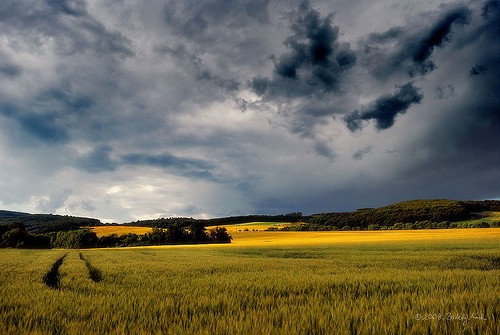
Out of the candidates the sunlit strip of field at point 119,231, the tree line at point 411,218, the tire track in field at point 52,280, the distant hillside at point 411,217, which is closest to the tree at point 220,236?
the sunlit strip of field at point 119,231

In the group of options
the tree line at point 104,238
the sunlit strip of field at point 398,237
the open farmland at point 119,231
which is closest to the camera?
the sunlit strip of field at point 398,237

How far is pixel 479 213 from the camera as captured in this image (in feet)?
322

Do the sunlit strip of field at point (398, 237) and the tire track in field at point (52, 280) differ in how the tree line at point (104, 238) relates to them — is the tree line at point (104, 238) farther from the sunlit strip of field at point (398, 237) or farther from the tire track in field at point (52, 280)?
the tire track in field at point (52, 280)

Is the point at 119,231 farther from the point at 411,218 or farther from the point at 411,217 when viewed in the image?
the point at 411,217

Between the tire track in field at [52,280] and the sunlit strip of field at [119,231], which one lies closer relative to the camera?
the tire track in field at [52,280]

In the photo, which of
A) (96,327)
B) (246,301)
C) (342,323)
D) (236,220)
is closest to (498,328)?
(342,323)

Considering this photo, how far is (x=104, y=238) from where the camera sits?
275 ft

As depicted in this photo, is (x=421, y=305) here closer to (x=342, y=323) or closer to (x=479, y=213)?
(x=342, y=323)

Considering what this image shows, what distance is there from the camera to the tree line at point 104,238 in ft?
262

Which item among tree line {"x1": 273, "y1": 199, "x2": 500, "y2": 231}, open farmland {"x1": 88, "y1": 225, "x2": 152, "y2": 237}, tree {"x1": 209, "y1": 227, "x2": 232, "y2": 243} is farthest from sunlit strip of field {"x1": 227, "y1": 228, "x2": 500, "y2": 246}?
open farmland {"x1": 88, "y1": 225, "x2": 152, "y2": 237}

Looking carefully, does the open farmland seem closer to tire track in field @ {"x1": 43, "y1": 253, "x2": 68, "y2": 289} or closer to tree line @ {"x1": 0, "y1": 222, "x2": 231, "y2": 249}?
tree line @ {"x1": 0, "y1": 222, "x2": 231, "y2": 249}

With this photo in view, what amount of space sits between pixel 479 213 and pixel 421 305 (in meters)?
117

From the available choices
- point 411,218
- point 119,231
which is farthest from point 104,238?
point 411,218

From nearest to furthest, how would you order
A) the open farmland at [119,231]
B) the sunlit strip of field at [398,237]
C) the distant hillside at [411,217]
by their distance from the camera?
the sunlit strip of field at [398,237] < the open farmland at [119,231] < the distant hillside at [411,217]
